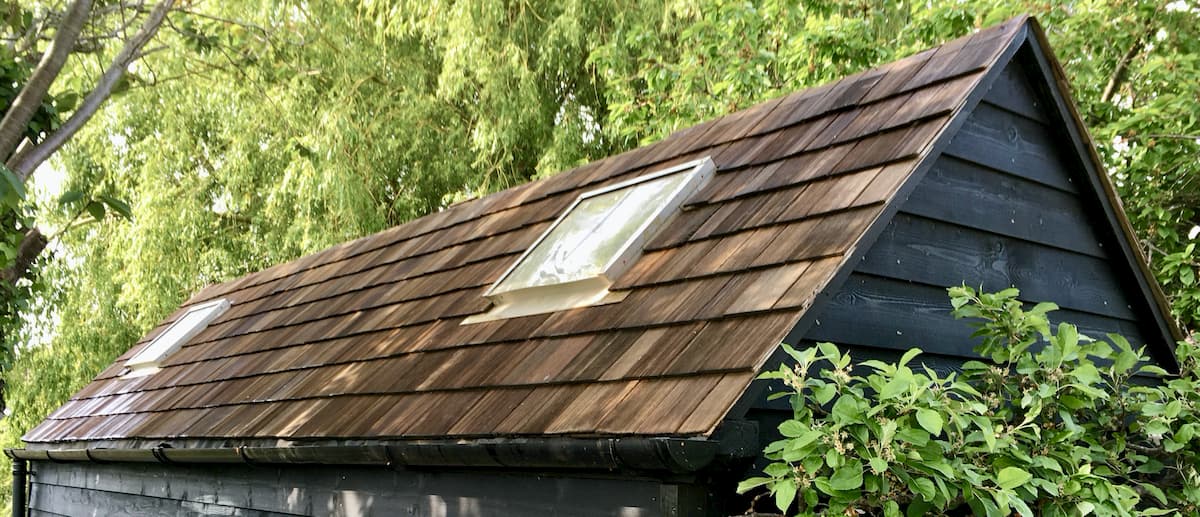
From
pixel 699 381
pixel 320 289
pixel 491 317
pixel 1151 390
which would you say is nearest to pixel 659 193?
pixel 491 317

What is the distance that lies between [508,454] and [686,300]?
2.83ft

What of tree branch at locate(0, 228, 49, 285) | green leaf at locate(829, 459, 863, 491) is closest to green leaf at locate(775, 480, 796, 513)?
green leaf at locate(829, 459, 863, 491)

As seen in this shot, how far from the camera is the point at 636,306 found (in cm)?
409

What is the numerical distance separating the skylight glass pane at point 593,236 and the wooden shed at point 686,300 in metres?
0.02

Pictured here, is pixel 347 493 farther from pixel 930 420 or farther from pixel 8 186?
pixel 930 420

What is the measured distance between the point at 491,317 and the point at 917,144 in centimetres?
229

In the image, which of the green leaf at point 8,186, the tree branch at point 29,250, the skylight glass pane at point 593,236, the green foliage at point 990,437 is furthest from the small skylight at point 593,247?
the tree branch at point 29,250

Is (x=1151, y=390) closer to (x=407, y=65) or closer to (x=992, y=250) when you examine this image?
(x=992, y=250)

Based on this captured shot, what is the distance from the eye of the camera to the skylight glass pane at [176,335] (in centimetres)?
930

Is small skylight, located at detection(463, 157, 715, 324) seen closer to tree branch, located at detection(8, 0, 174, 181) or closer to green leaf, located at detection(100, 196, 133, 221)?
green leaf, located at detection(100, 196, 133, 221)

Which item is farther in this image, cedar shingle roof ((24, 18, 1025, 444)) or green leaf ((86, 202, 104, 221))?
green leaf ((86, 202, 104, 221))

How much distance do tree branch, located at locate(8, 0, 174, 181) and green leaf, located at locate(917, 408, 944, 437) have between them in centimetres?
375

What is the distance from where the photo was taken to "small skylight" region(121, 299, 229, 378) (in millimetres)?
9289

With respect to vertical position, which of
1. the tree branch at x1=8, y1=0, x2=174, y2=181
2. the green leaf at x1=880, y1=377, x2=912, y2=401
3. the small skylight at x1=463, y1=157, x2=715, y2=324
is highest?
the tree branch at x1=8, y1=0, x2=174, y2=181
